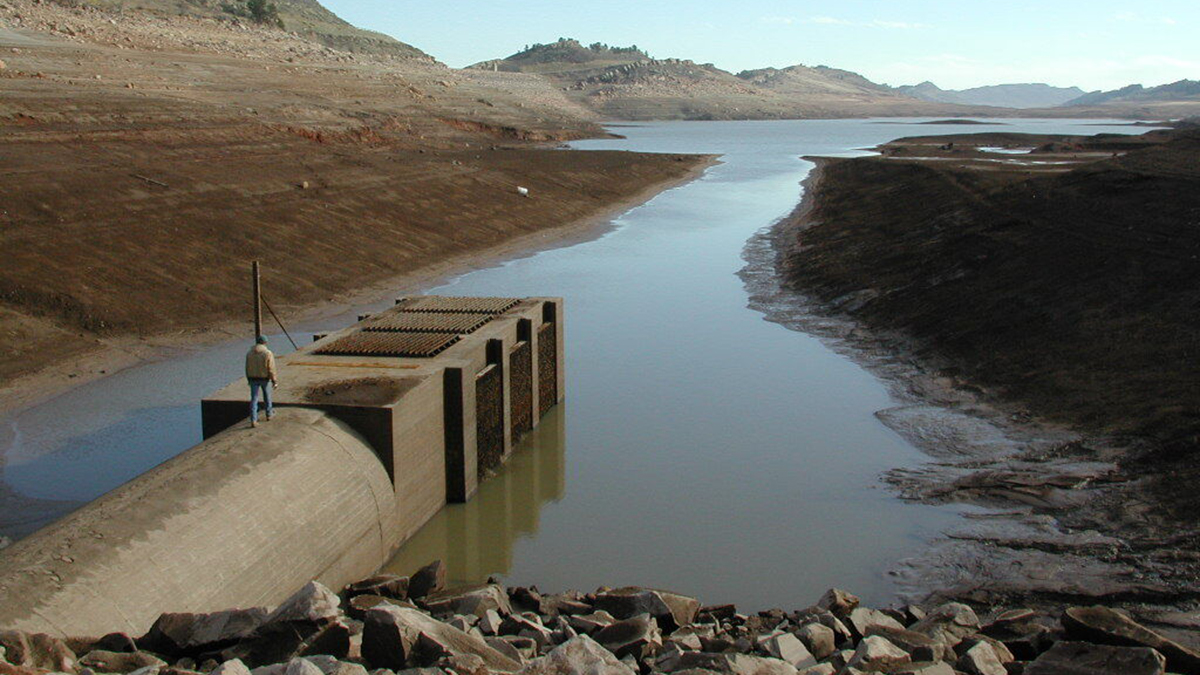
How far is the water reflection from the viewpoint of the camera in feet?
45.9

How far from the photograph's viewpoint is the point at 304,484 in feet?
39.8

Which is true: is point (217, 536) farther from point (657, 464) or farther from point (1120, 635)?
point (657, 464)

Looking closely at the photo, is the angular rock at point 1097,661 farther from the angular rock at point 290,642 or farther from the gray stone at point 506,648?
the angular rock at point 290,642

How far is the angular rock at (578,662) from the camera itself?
7.73 meters

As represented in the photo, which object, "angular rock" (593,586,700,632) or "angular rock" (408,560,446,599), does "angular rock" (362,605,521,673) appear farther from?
"angular rock" (408,560,446,599)

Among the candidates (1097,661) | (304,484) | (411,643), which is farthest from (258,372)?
(1097,661)

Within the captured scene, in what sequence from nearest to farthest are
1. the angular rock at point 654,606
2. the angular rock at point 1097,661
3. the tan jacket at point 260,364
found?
the angular rock at point 1097,661 < the angular rock at point 654,606 < the tan jacket at point 260,364

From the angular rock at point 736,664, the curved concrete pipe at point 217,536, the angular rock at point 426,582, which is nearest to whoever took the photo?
the angular rock at point 736,664

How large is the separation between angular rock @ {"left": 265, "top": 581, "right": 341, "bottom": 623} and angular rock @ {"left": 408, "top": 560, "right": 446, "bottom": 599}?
272cm

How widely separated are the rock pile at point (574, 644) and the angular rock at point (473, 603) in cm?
2

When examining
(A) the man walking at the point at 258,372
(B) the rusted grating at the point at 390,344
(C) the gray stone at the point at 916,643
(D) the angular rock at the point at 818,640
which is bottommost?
(D) the angular rock at the point at 818,640

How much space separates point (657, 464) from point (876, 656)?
8.90 m

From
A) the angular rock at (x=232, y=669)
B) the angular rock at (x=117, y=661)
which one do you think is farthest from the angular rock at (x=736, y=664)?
the angular rock at (x=117, y=661)

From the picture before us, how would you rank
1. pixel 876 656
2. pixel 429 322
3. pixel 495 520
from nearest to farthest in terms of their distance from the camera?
pixel 876 656 → pixel 495 520 → pixel 429 322
